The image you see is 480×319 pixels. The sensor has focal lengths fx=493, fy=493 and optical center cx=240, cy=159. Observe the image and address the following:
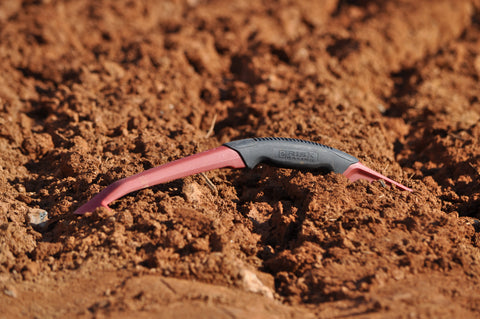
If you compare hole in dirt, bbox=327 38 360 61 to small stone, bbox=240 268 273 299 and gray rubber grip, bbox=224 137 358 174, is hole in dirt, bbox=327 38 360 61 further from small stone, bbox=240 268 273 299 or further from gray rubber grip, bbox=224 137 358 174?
small stone, bbox=240 268 273 299

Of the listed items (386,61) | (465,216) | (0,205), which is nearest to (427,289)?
(465,216)

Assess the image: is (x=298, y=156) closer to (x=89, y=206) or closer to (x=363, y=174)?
(x=363, y=174)

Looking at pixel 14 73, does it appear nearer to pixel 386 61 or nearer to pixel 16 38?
pixel 16 38

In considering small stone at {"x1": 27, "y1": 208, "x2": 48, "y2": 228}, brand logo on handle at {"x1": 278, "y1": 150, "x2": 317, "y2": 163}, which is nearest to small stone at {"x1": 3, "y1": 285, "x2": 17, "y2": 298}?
small stone at {"x1": 27, "y1": 208, "x2": 48, "y2": 228}

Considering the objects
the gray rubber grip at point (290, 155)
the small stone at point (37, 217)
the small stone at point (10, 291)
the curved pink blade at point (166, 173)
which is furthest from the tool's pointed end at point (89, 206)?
the gray rubber grip at point (290, 155)

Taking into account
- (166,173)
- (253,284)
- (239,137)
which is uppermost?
(239,137)

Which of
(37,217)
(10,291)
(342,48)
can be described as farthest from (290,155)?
(342,48)
